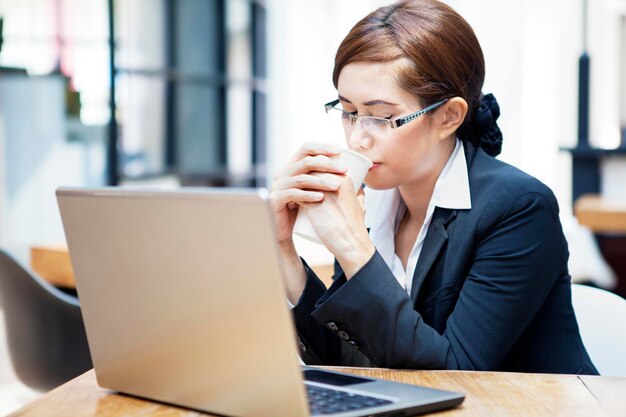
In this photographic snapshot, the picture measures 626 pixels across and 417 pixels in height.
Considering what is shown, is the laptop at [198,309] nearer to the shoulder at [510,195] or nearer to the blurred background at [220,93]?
the shoulder at [510,195]

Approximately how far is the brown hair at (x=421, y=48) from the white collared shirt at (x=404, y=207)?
0.12 m

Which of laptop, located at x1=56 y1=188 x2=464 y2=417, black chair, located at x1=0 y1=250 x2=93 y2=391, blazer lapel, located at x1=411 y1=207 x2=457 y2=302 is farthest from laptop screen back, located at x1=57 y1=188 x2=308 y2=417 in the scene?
black chair, located at x1=0 y1=250 x2=93 y2=391

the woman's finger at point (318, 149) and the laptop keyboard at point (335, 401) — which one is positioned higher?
the woman's finger at point (318, 149)

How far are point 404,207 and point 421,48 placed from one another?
32cm

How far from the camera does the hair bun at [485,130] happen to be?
5.09 feet

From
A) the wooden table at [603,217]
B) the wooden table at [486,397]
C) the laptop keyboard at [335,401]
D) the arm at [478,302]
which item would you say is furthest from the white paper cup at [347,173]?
the wooden table at [603,217]

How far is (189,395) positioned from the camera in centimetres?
96

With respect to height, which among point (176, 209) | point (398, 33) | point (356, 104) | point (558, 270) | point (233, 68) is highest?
point (233, 68)

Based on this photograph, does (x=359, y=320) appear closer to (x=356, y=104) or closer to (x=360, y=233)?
(x=360, y=233)

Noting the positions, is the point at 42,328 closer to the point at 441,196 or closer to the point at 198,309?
the point at 441,196

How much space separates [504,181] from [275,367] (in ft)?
2.20

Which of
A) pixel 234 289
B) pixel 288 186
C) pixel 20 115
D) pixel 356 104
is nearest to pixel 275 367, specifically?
pixel 234 289

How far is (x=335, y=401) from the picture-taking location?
0.95 metres

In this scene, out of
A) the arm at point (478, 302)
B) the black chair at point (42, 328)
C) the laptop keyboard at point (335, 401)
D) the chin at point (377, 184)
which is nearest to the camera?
the laptop keyboard at point (335, 401)
